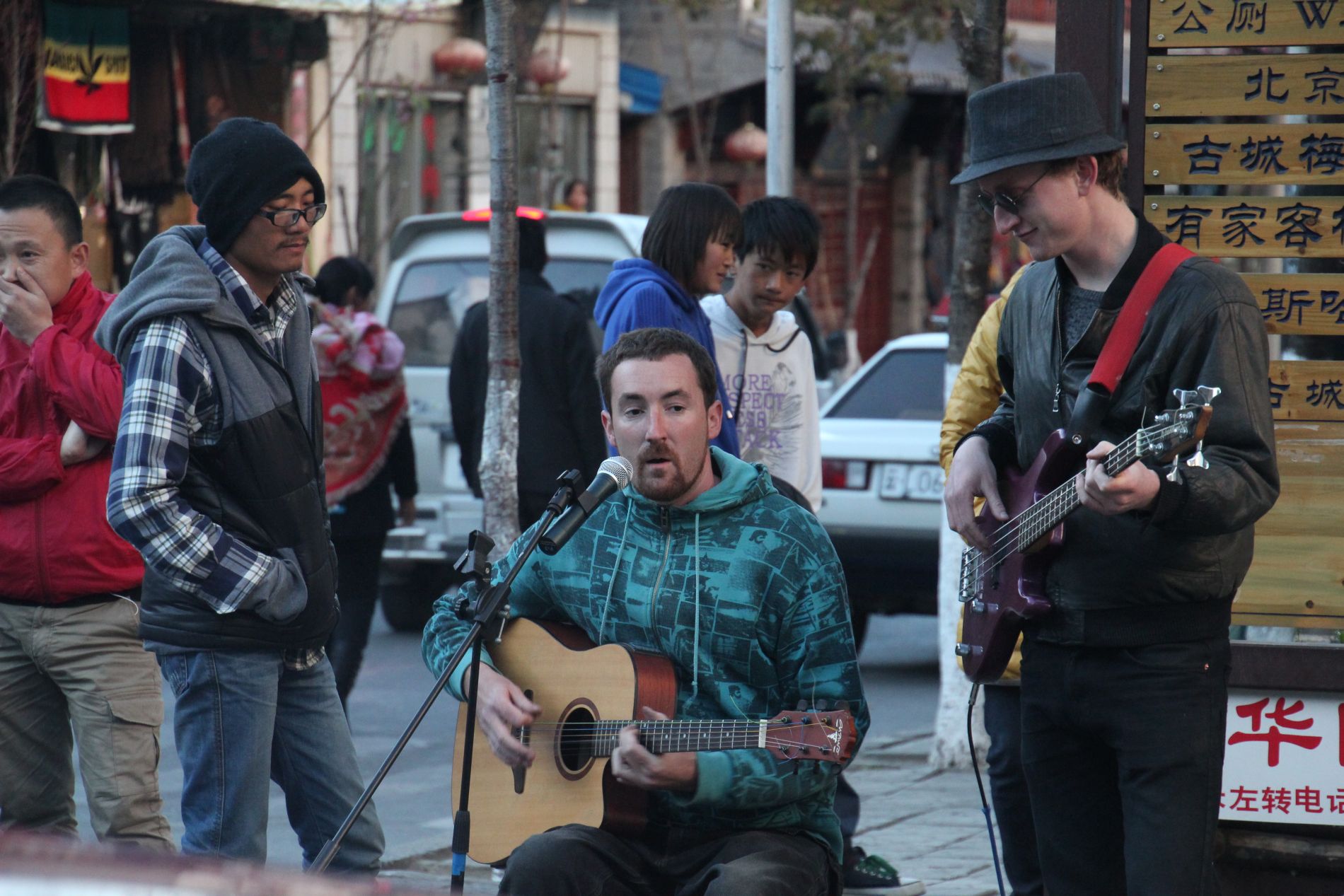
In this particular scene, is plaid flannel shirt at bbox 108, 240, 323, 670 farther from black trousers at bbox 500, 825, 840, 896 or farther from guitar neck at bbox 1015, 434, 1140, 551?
guitar neck at bbox 1015, 434, 1140, 551

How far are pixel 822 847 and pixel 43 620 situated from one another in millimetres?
2089

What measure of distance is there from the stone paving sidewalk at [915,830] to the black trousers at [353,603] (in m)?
1.29

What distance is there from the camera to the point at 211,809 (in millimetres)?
3977

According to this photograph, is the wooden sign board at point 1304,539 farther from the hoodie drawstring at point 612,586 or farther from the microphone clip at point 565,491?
the microphone clip at point 565,491

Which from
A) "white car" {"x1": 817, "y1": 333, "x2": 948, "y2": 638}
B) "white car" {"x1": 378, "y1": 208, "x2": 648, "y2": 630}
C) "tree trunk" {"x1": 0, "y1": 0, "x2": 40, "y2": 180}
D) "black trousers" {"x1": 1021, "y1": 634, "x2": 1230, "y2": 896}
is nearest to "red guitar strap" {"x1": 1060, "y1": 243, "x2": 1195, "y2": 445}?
"black trousers" {"x1": 1021, "y1": 634, "x2": 1230, "y2": 896}

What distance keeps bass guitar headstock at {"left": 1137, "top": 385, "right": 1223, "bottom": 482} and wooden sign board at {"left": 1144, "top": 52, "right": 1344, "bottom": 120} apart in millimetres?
1669

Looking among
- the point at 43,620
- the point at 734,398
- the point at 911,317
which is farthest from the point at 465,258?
the point at 911,317

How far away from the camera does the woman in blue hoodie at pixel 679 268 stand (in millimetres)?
5418

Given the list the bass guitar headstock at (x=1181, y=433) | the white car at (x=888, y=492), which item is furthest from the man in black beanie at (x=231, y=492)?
the white car at (x=888, y=492)

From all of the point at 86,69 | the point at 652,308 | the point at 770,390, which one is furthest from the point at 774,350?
the point at 86,69

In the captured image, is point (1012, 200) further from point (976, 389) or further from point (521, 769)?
point (521, 769)

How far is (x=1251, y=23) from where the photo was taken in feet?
15.3

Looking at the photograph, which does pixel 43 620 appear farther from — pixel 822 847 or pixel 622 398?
pixel 822 847

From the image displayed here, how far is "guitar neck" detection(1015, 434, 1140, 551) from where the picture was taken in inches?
128
